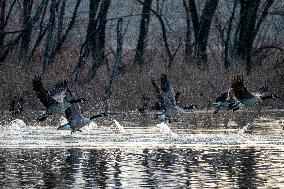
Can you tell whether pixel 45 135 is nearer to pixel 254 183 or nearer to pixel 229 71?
pixel 254 183

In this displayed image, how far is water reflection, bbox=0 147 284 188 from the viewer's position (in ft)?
44.5

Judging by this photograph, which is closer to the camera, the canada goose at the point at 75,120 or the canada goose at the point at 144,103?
the canada goose at the point at 75,120

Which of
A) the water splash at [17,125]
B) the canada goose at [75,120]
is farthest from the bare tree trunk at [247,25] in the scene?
the canada goose at [75,120]

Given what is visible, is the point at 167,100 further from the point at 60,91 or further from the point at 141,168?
the point at 141,168

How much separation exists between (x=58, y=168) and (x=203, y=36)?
2998cm

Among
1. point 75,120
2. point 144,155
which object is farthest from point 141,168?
point 75,120

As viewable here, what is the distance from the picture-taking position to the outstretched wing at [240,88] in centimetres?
2231

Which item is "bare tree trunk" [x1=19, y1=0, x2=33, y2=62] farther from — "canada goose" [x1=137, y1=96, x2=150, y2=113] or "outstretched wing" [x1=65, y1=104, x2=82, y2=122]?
"outstretched wing" [x1=65, y1=104, x2=82, y2=122]

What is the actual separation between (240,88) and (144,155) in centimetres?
552

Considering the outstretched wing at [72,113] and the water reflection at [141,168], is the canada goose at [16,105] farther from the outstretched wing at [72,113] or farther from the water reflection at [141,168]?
the water reflection at [141,168]

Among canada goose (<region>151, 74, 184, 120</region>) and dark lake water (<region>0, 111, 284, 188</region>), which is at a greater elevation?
canada goose (<region>151, 74, 184, 120</region>)

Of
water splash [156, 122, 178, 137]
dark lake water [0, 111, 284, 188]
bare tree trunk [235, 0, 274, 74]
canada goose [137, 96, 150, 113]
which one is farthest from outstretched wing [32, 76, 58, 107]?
bare tree trunk [235, 0, 274, 74]

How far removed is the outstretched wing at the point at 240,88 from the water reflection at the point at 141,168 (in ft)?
11.0

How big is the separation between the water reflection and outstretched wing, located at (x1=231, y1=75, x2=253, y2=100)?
3.37 meters
